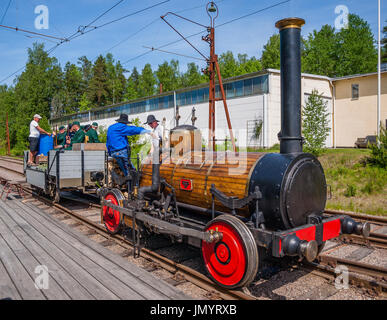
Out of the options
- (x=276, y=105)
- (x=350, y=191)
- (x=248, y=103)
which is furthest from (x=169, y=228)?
(x=248, y=103)

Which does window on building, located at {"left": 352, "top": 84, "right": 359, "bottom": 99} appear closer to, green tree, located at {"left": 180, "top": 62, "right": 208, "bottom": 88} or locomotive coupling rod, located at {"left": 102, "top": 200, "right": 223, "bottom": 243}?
locomotive coupling rod, located at {"left": 102, "top": 200, "right": 223, "bottom": 243}

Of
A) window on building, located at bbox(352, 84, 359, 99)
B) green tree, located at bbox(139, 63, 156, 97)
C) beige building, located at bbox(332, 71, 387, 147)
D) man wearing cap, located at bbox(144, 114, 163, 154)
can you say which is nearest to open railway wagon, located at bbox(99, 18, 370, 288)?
man wearing cap, located at bbox(144, 114, 163, 154)

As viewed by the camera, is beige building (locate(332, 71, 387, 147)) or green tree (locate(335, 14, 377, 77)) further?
green tree (locate(335, 14, 377, 77))

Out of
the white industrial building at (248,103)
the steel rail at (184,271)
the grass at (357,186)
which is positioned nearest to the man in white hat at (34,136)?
the steel rail at (184,271)

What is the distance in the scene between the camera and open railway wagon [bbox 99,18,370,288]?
398 cm

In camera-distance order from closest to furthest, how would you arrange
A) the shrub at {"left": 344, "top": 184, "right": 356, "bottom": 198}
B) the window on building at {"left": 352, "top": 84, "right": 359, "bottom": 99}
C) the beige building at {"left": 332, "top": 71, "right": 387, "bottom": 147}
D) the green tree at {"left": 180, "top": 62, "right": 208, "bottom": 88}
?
the shrub at {"left": 344, "top": 184, "right": 356, "bottom": 198}, the beige building at {"left": 332, "top": 71, "right": 387, "bottom": 147}, the window on building at {"left": 352, "top": 84, "right": 359, "bottom": 99}, the green tree at {"left": 180, "top": 62, "right": 208, "bottom": 88}

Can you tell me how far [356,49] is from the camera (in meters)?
48.5

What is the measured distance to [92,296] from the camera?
13.3 feet

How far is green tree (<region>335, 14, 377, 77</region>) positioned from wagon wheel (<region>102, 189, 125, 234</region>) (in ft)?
167

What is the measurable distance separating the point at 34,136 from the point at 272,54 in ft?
169

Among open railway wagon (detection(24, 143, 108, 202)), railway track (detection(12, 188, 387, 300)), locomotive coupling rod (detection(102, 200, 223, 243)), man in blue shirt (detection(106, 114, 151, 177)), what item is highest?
man in blue shirt (detection(106, 114, 151, 177))

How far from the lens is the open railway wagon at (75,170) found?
876cm

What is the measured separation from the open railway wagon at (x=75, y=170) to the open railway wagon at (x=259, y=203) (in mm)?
4028

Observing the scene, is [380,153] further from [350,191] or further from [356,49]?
[356,49]
